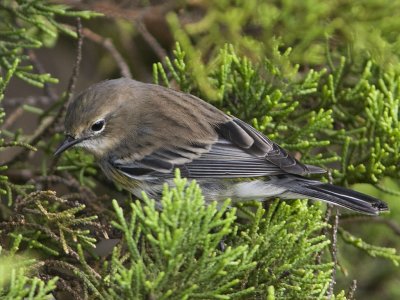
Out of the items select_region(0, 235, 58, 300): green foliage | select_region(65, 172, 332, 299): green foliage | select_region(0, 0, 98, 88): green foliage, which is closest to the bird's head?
select_region(0, 0, 98, 88): green foliage

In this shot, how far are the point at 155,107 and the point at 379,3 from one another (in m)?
1.61

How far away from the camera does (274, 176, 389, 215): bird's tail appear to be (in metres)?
3.62

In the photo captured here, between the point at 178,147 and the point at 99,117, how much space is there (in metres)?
0.56

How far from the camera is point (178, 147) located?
4070mm

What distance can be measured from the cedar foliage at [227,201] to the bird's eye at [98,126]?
0.76 feet

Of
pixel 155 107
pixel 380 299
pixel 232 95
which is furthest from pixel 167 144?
pixel 380 299

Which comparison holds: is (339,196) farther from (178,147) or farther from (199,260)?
(199,260)

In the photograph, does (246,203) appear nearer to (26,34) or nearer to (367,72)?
(367,72)

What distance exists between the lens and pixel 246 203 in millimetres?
4160

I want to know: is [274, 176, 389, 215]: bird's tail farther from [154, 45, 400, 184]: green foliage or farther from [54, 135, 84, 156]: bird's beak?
[54, 135, 84, 156]: bird's beak

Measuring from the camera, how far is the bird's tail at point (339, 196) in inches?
143

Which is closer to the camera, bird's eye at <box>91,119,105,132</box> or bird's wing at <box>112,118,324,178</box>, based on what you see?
bird's wing at <box>112,118,324,178</box>

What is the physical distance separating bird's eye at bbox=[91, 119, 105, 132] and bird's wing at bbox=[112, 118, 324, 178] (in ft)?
0.80

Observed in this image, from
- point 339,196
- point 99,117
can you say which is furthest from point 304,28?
point 99,117
